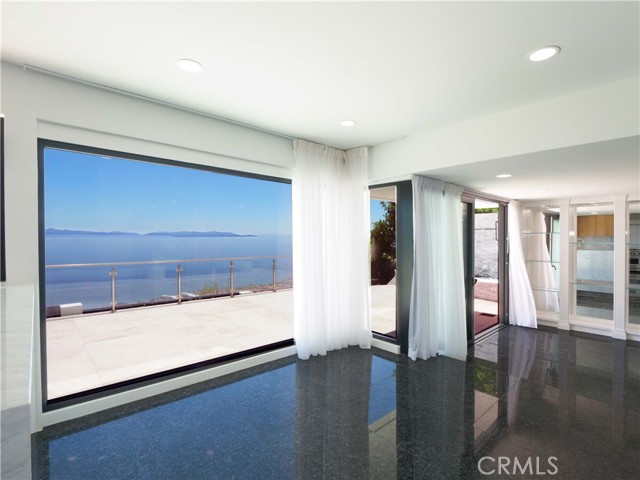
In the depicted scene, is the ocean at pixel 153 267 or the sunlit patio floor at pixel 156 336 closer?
the sunlit patio floor at pixel 156 336

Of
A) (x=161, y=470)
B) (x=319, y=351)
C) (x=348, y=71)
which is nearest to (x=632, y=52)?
(x=348, y=71)

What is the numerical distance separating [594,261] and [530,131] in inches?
143

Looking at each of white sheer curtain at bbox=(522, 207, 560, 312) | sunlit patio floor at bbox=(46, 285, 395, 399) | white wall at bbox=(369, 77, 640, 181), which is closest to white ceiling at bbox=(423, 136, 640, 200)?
white wall at bbox=(369, 77, 640, 181)

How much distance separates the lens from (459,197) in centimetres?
425

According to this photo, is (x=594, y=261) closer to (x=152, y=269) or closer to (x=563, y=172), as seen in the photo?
(x=563, y=172)

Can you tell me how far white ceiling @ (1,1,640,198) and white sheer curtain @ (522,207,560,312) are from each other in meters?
2.85

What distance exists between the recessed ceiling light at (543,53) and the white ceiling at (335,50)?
0.16 feet

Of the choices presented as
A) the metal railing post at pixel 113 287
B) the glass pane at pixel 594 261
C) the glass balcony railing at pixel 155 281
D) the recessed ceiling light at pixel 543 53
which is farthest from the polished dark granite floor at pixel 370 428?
the metal railing post at pixel 113 287

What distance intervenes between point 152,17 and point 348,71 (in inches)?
49.4

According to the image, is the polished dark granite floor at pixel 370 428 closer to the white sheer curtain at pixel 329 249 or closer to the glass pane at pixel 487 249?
→ the white sheer curtain at pixel 329 249

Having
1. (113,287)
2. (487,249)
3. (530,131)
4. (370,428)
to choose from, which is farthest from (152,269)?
(487,249)

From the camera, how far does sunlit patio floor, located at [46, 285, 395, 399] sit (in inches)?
133

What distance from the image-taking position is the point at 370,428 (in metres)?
2.48

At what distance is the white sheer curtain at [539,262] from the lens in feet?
17.9
